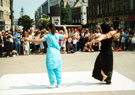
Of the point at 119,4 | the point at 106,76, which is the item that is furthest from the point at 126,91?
the point at 119,4

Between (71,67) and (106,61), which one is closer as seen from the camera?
(106,61)

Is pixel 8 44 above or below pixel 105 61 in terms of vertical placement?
above

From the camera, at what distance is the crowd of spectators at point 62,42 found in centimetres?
1642

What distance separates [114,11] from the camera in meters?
55.8

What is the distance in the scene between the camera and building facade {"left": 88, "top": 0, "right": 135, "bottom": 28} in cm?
4750

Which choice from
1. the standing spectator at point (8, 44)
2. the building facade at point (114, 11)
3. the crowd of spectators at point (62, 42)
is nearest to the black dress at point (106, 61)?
the crowd of spectators at point (62, 42)

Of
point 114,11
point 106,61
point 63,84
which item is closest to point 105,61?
point 106,61

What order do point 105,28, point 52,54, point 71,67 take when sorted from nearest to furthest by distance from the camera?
point 52,54 < point 105,28 < point 71,67

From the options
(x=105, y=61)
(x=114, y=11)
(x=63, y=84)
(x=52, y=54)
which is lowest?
(x=63, y=84)

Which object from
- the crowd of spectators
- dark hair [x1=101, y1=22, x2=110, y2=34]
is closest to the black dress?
dark hair [x1=101, y1=22, x2=110, y2=34]

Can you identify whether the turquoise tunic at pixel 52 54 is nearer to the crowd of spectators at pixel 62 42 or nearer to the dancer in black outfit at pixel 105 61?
the dancer in black outfit at pixel 105 61

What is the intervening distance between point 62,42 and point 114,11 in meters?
40.5

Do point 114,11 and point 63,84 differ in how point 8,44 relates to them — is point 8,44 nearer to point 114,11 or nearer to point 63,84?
point 63,84

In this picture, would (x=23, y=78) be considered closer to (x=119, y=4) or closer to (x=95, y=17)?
(x=119, y=4)
